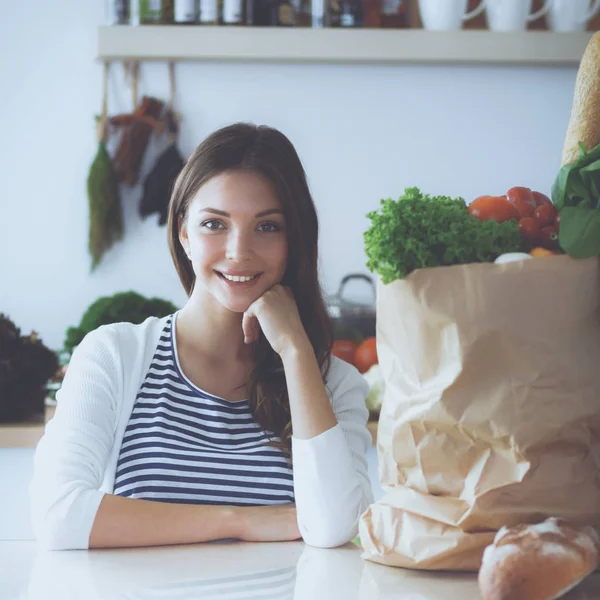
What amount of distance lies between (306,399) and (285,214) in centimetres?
28

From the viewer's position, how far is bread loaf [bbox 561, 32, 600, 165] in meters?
0.71

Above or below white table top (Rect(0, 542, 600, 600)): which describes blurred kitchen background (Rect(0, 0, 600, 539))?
above

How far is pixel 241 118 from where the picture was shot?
2488 millimetres

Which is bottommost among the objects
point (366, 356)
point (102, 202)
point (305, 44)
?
point (366, 356)

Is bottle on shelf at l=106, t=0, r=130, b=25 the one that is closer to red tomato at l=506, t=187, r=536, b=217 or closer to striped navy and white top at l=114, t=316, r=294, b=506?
striped navy and white top at l=114, t=316, r=294, b=506

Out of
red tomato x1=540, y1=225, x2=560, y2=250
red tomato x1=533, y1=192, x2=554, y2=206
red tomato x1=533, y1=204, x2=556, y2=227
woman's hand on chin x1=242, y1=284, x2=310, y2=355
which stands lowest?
woman's hand on chin x1=242, y1=284, x2=310, y2=355

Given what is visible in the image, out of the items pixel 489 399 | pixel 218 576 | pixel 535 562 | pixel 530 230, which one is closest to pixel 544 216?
pixel 530 230

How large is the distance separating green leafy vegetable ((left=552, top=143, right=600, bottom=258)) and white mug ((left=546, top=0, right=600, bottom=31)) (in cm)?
189

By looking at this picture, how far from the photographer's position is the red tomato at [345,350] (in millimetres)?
2172

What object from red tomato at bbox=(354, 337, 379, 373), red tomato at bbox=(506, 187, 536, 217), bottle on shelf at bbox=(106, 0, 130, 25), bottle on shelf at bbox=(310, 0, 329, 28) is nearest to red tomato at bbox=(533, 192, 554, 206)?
red tomato at bbox=(506, 187, 536, 217)

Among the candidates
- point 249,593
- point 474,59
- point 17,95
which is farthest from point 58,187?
point 249,593

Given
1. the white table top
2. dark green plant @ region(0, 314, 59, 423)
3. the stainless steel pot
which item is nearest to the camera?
the white table top

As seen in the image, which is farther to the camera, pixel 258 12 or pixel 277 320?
pixel 258 12

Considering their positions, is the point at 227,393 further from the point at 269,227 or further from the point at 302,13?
the point at 302,13
